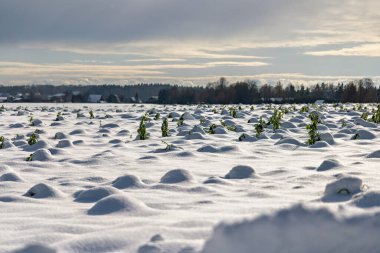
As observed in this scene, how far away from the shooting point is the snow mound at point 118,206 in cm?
278

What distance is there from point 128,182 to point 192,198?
28.2 inches

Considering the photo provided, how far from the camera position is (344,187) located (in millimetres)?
2746

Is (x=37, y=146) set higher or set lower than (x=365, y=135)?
lower

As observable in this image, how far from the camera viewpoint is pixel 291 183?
11.9 feet

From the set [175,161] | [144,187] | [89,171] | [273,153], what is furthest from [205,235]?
[273,153]

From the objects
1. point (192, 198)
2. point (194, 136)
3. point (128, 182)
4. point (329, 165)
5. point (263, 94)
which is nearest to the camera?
point (192, 198)

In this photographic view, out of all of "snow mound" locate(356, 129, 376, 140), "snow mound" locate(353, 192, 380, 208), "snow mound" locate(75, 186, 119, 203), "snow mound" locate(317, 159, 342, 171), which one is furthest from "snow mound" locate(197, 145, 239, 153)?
"snow mound" locate(353, 192, 380, 208)

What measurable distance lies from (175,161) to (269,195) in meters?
2.09

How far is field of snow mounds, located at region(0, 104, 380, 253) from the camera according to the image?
4.89ft

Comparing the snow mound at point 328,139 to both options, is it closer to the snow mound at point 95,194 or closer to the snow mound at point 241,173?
the snow mound at point 241,173

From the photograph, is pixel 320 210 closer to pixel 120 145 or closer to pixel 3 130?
pixel 120 145

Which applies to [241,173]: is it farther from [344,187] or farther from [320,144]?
[320,144]

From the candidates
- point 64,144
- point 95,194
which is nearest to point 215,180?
point 95,194

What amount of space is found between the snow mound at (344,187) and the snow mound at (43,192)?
1.95 meters
